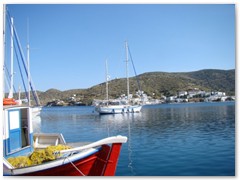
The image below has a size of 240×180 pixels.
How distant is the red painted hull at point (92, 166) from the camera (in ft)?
16.6

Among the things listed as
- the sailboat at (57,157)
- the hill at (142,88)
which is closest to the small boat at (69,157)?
the sailboat at (57,157)

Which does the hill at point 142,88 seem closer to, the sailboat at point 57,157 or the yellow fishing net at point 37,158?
the sailboat at point 57,157

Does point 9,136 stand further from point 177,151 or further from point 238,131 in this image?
point 177,151

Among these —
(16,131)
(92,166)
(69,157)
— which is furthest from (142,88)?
(69,157)

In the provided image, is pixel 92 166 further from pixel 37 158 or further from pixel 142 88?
pixel 142 88

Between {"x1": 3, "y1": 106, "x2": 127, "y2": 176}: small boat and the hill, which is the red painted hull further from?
the hill

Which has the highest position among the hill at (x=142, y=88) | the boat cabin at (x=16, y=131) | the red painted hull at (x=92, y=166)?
the hill at (x=142, y=88)

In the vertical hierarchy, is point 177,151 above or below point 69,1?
below

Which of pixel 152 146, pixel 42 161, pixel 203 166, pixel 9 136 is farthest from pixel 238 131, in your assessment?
pixel 152 146

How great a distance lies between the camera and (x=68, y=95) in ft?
231

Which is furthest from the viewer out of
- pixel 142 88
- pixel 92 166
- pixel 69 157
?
pixel 142 88

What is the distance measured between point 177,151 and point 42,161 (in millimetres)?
5377

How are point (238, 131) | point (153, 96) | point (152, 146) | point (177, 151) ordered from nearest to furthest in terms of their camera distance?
point (238, 131) < point (177, 151) < point (152, 146) < point (153, 96)

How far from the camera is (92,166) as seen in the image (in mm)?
5258
